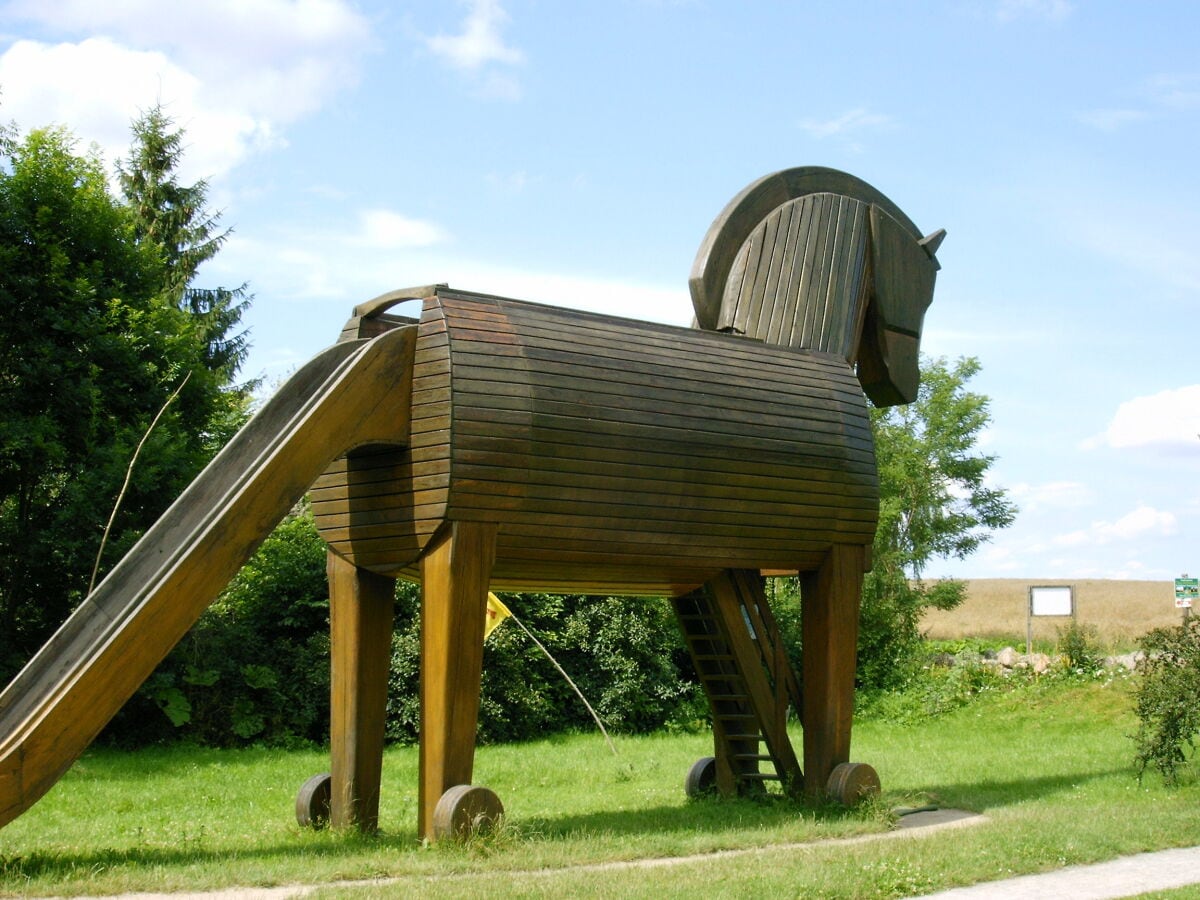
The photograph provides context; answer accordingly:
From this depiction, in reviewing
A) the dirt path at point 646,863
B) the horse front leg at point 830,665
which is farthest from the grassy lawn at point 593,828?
the horse front leg at point 830,665

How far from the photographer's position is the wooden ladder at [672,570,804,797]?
393 inches

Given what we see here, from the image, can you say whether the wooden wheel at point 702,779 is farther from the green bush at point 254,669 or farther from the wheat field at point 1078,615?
A: the wheat field at point 1078,615

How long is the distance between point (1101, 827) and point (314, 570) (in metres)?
11.9

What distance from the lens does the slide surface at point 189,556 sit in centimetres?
642

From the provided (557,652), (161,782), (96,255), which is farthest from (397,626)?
(96,255)

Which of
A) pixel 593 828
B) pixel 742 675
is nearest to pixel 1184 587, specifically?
pixel 742 675

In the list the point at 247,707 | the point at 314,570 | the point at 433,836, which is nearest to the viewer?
the point at 433,836

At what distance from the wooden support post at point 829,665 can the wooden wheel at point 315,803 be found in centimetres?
369

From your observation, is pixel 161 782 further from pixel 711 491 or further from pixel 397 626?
pixel 711 491

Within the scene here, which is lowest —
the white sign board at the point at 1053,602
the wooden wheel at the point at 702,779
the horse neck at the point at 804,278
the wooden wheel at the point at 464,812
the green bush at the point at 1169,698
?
the wooden wheel at the point at 702,779

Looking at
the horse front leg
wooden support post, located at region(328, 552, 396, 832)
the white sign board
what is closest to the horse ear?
the horse front leg

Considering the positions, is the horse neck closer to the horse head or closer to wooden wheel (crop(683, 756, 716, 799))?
the horse head

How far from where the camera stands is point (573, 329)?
869 cm

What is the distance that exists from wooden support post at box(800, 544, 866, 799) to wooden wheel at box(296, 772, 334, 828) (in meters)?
3.69
